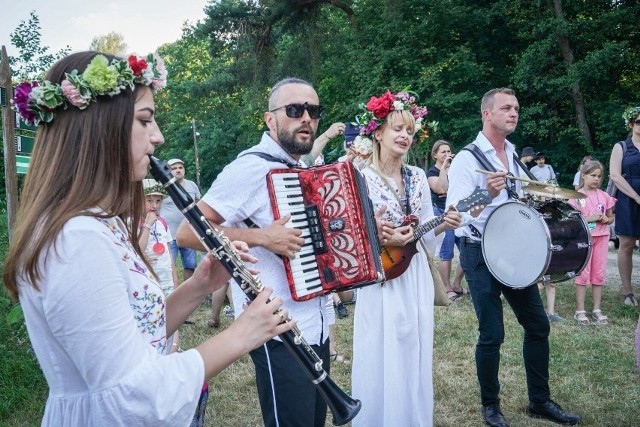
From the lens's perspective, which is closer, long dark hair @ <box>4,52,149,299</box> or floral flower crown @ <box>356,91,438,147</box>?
long dark hair @ <box>4,52,149,299</box>

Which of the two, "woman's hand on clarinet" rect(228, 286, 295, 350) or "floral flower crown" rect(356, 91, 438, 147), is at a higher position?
"floral flower crown" rect(356, 91, 438, 147)

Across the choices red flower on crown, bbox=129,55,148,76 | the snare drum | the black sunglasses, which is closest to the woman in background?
the snare drum

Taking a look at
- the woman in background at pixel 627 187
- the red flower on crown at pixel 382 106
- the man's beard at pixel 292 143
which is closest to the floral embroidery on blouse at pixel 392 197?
the red flower on crown at pixel 382 106

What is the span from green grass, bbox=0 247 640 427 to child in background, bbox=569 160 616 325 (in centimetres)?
25

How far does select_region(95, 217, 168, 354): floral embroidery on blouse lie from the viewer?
5.33 ft

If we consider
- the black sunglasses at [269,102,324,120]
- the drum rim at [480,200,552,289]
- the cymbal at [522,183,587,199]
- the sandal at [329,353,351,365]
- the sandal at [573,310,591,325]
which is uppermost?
the black sunglasses at [269,102,324,120]

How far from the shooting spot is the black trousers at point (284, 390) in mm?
2783

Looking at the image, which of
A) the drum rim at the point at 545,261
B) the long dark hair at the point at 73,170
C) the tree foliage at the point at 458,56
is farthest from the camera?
the tree foliage at the point at 458,56

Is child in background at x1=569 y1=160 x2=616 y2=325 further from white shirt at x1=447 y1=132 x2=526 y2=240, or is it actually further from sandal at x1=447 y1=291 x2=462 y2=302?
white shirt at x1=447 y1=132 x2=526 y2=240

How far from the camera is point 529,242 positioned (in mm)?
4172

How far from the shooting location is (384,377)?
12.7 feet

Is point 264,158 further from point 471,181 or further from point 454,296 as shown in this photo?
point 454,296

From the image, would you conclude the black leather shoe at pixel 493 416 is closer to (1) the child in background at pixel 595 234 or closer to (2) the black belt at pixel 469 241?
(2) the black belt at pixel 469 241

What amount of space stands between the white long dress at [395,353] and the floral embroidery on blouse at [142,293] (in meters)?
2.35
